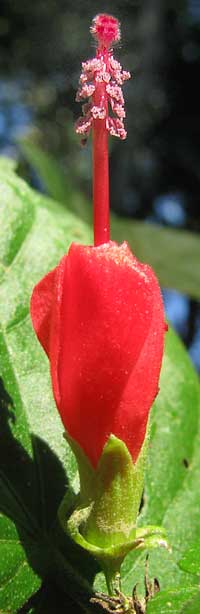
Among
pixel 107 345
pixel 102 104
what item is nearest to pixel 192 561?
pixel 107 345

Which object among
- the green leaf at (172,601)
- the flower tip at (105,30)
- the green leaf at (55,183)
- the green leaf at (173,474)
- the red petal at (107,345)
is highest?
the flower tip at (105,30)

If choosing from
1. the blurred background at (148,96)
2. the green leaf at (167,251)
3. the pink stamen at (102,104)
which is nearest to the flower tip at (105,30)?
the pink stamen at (102,104)

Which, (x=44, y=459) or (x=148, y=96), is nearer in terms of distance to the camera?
(x=44, y=459)

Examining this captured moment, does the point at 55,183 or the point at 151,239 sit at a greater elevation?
the point at 55,183

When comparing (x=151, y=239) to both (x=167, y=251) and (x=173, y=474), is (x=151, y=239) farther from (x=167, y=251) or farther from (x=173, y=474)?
(x=173, y=474)

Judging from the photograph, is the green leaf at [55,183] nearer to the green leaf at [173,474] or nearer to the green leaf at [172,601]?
the green leaf at [173,474]

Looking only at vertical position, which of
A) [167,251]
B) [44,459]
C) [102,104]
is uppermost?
[102,104]

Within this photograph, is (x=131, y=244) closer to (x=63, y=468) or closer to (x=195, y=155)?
(x=63, y=468)
